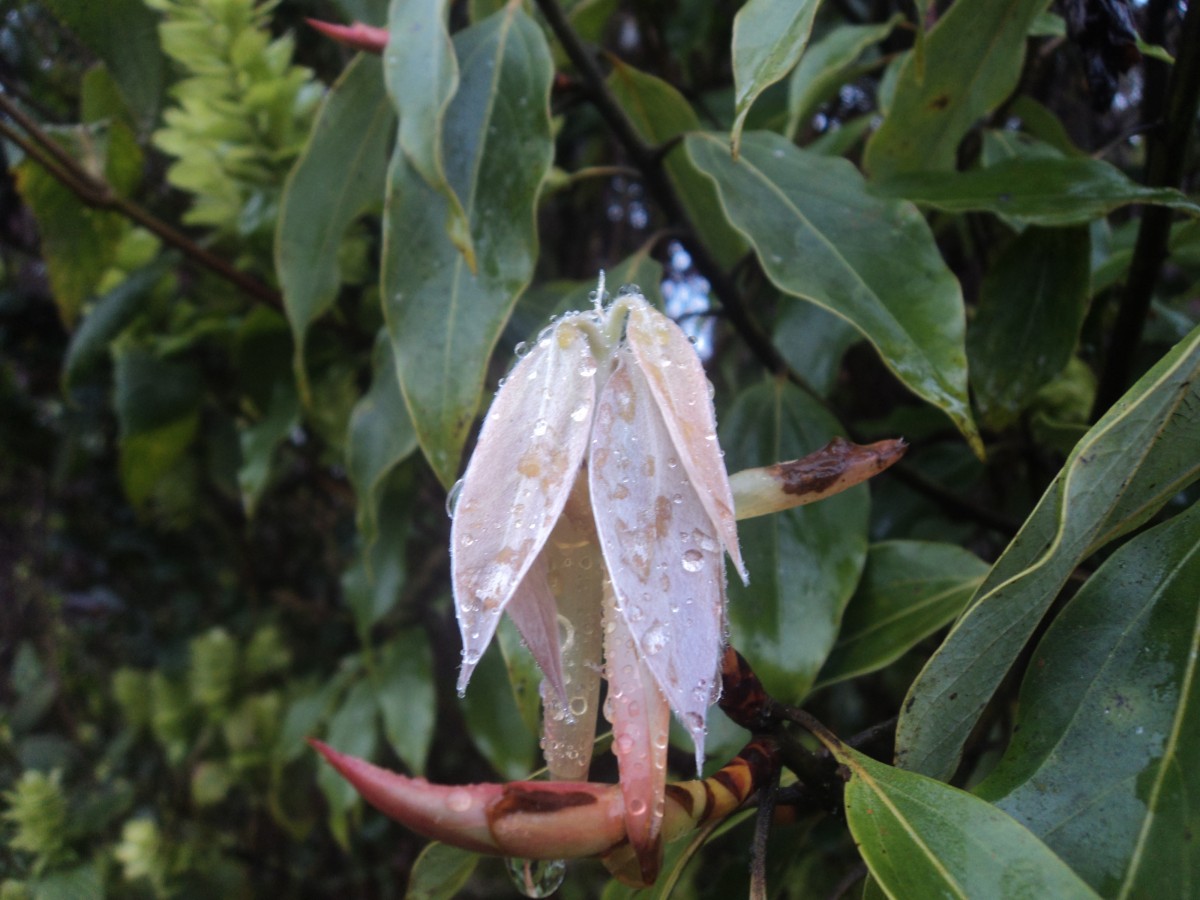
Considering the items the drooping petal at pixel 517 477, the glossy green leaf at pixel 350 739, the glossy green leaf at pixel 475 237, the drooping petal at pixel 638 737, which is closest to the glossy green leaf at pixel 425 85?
the glossy green leaf at pixel 475 237

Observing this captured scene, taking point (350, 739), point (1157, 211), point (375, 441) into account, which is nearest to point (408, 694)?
point (350, 739)

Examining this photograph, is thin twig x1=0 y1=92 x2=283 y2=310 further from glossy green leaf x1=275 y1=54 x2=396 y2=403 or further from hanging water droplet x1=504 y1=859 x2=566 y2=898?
hanging water droplet x1=504 y1=859 x2=566 y2=898

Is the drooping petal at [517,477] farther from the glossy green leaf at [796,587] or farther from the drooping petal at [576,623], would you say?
the glossy green leaf at [796,587]

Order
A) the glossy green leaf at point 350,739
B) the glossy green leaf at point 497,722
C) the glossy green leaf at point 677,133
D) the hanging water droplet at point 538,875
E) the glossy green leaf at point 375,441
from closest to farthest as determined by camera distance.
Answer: the hanging water droplet at point 538,875 < the glossy green leaf at point 375,441 < the glossy green leaf at point 677,133 < the glossy green leaf at point 497,722 < the glossy green leaf at point 350,739

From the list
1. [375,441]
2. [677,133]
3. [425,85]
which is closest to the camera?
[425,85]

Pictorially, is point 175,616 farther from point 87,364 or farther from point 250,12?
point 250,12

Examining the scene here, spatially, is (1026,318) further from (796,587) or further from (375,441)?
(375,441)
